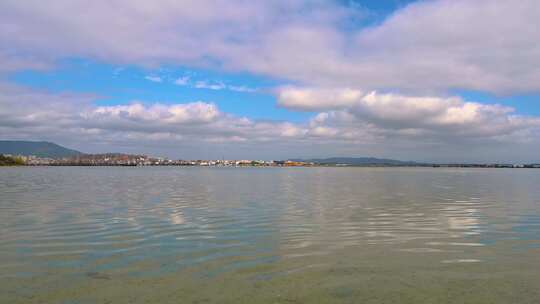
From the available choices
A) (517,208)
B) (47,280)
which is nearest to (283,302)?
(47,280)

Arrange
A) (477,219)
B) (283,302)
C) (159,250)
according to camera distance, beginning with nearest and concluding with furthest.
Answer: (283,302), (159,250), (477,219)

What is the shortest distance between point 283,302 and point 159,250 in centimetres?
821

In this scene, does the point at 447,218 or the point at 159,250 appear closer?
the point at 159,250

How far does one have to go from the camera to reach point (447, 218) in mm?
28250

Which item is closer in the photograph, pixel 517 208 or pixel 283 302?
pixel 283 302

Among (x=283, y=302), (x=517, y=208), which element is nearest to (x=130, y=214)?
(x=283, y=302)

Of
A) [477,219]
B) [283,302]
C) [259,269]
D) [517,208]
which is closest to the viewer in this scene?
[283,302]

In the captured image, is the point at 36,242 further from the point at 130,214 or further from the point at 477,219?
the point at 477,219

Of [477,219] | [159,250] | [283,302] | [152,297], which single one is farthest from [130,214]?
[477,219]

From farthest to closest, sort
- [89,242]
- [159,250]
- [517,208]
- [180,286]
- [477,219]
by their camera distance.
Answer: [517,208]
[477,219]
[89,242]
[159,250]
[180,286]

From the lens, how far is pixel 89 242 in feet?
64.0

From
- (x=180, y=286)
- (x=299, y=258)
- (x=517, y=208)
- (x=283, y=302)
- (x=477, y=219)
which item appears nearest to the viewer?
(x=283, y=302)

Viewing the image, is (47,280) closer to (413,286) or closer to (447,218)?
(413,286)

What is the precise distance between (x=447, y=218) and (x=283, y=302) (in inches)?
806
